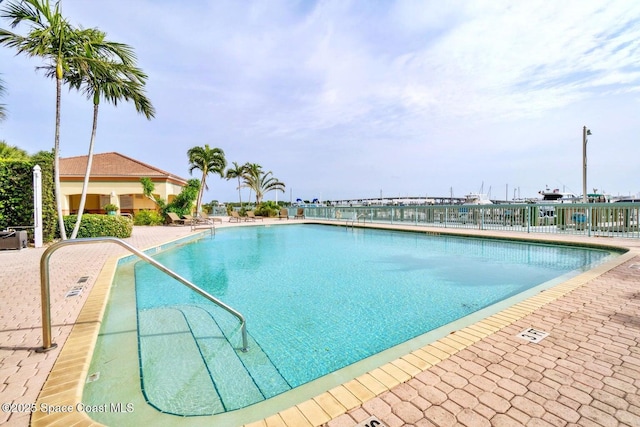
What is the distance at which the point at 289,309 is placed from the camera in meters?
4.32

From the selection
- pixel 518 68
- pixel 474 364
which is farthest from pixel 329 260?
pixel 518 68

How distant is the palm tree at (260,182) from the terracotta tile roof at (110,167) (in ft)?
27.7

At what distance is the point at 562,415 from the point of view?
158 centimetres

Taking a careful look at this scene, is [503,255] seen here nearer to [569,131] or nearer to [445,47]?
[445,47]

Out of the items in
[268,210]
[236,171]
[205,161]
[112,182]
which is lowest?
[268,210]

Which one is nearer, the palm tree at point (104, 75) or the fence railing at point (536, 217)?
the palm tree at point (104, 75)

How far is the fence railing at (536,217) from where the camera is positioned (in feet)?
29.1

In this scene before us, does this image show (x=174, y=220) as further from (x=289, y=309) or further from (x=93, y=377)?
(x=93, y=377)

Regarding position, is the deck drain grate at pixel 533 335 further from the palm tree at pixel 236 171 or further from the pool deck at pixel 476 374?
the palm tree at pixel 236 171

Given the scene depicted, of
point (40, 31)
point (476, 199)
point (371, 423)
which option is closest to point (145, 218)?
point (40, 31)

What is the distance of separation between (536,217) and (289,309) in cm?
1079

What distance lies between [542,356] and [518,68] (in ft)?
39.8

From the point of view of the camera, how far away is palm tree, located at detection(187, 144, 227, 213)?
22.0 m

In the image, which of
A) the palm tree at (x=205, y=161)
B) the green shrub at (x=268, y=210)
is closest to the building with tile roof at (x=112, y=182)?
the palm tree at (x=205, y=161)
